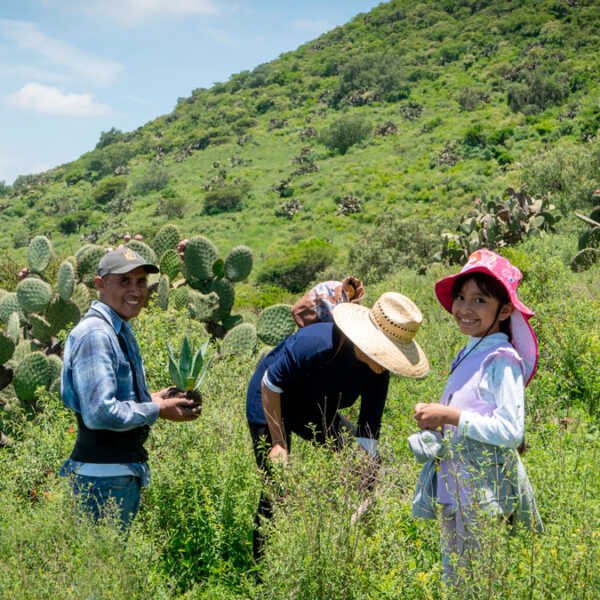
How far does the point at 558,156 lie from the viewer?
2212 centimetres

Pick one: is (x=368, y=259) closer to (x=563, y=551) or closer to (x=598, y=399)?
(x=598, y=399)

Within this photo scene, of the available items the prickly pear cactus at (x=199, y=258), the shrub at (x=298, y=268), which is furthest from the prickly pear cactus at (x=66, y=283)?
the shrub at (x=298, y=268)

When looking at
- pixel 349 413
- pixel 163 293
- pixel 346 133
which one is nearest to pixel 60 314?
pixel 163 293

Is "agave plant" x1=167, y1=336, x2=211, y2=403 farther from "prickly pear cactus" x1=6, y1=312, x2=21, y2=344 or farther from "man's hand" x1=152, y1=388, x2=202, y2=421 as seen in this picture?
"prickly pear cactus" x1=6, y1=312, x2=21, y2=344

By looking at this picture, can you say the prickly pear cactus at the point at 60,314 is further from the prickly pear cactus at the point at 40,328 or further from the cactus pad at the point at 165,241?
the cactus pad at the point at 165,241

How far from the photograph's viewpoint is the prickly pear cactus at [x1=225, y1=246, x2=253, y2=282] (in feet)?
28.4

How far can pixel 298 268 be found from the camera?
31000 mm

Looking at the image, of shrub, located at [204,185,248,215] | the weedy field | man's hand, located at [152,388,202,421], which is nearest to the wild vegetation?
the weedy field

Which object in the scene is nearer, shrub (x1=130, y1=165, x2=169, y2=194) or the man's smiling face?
the man's smiling face

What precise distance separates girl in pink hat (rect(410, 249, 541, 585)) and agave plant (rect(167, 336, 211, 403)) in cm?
106

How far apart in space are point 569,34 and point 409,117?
18.0 meters

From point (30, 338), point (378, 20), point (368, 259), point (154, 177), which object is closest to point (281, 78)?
point (378, 20)

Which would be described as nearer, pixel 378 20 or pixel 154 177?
pixel 154 177

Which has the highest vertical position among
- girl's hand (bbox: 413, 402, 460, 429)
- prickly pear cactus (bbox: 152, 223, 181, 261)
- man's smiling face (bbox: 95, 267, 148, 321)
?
prickly pear cactus (bbox: 152, 223, 181, 261)
